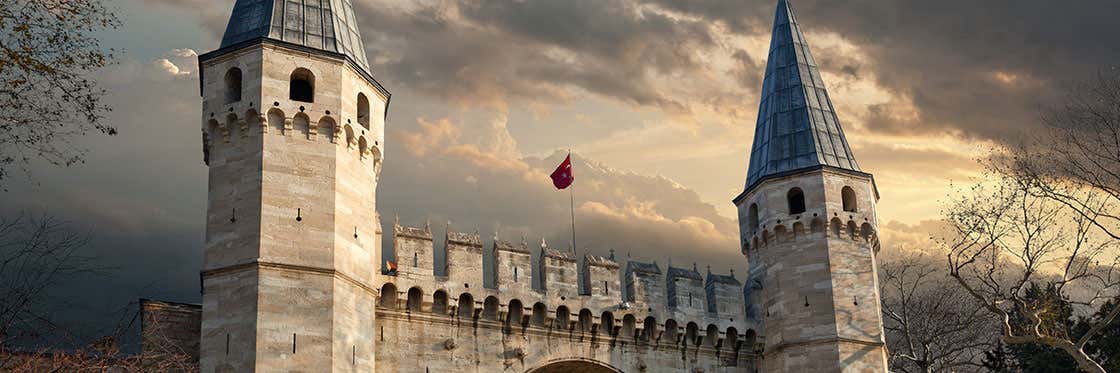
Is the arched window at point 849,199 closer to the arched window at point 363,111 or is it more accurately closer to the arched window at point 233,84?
the arched window at point 363,111

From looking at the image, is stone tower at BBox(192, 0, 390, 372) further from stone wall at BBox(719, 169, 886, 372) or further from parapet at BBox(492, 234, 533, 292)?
stone wall at BBox(719, 169, 886, 372)

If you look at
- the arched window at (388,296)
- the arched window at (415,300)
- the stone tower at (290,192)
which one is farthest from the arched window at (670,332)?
the stone tower at (290,192)

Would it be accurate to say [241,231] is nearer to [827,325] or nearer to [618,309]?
[618,309]

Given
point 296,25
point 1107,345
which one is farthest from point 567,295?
point 1107,345

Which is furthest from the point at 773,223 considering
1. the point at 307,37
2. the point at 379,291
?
the point at 307,37

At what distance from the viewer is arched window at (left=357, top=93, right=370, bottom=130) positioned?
29081 mm

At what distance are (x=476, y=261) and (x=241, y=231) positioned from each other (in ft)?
19.9

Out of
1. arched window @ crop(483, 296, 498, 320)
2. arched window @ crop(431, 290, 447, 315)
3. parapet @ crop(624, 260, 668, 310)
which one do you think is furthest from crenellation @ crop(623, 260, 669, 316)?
arched window @ crop(431, 290, 447, 315)

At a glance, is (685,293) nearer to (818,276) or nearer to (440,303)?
(818,276)

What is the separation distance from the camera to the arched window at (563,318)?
3049cm

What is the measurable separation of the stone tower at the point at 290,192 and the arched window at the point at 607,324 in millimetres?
6080

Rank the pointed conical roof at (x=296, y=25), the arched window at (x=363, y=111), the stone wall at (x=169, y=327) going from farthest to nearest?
the arched window at (x=363, y=111)
the pointed conical roof at (x=296, y=25)
the stone wall at (x=169, y=327)

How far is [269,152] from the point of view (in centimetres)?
2653

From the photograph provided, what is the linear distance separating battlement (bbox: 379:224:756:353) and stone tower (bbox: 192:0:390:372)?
1.19 meters
